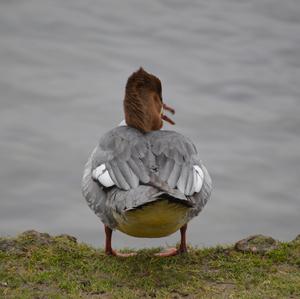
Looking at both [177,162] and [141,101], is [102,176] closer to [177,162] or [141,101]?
[177,162]

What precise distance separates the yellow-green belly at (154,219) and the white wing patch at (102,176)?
242 mm

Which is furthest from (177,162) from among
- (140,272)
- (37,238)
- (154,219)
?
(37,238)

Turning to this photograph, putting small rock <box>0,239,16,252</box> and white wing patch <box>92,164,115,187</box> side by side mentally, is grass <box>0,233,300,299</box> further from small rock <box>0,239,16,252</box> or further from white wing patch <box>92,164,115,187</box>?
white wing patch <box>92,164,115,187</box>

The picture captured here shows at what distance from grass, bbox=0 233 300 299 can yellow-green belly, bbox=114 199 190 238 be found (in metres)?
0.31

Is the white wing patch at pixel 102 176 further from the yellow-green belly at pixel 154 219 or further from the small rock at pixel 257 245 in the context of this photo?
the small rock at pixel 257 245

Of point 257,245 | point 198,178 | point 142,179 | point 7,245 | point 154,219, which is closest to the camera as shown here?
point 154,219

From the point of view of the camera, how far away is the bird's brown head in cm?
657

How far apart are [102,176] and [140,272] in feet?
2.59

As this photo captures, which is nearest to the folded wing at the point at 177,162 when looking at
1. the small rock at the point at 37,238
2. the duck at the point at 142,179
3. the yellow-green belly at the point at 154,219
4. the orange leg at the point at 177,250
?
the duck at the point at 142,179

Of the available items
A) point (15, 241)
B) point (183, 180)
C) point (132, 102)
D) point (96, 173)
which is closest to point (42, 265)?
point (15, 241)

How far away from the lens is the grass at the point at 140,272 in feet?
16.5

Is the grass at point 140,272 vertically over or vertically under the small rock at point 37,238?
under

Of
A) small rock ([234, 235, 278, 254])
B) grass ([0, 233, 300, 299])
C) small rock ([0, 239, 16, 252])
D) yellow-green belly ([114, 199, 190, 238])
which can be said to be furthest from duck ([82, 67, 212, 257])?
small rock ([0, 239, 16, 252])

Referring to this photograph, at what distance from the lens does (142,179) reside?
17.5 ft
